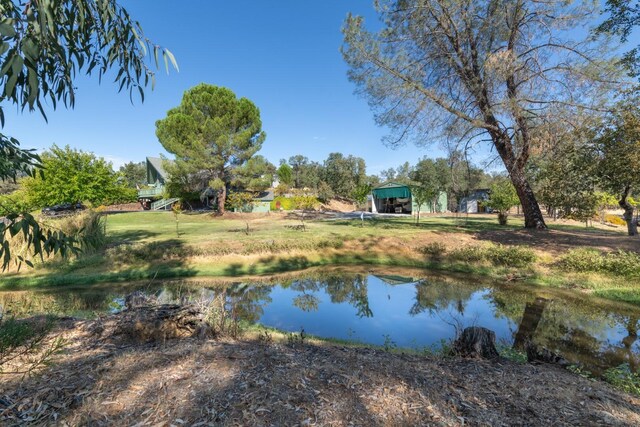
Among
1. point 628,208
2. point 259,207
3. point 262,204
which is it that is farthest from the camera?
point 262,204

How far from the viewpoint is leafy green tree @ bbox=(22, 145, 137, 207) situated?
19.0 m

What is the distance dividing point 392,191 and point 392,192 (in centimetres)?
13

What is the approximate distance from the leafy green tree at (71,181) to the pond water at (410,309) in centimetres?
1337

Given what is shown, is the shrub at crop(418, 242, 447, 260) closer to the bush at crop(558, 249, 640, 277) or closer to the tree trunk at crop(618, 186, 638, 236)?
the bush at crop(558, 249, 640, 277)

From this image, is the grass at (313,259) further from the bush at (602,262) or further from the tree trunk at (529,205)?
the tree trunk at (529,205)

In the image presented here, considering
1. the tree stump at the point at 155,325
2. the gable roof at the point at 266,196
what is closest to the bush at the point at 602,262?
the tree stump at the point at 155,325

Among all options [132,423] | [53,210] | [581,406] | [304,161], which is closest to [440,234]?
[581,406]

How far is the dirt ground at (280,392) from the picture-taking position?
2.36 meters

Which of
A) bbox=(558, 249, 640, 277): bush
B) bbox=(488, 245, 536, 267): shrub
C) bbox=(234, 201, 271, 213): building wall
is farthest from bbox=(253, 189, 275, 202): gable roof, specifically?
bbox=(558, 249, 640, 277): bush

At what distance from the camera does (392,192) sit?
126 ft

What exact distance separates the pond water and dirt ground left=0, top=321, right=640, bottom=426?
2526mm

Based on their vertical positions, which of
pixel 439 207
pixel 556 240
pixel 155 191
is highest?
pixel 155 191

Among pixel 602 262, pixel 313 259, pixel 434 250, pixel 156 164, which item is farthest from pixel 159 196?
pixel 602 262

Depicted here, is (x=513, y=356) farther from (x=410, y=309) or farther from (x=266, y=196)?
(x=266, y=196)
